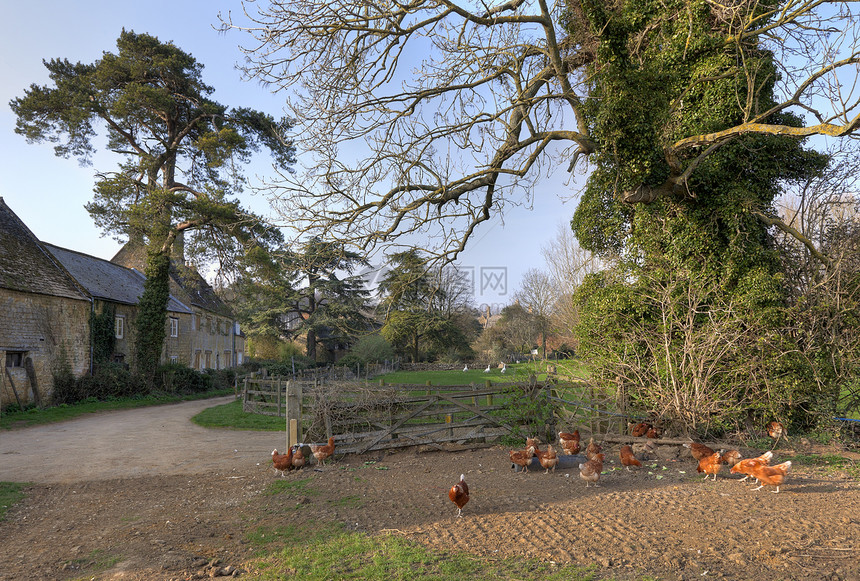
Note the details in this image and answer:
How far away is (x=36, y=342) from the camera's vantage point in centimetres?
1955

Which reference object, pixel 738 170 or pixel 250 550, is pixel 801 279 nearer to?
pixel 738 170

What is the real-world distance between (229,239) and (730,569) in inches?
939

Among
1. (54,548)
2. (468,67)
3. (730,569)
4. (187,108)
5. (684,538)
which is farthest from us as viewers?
(187,108)

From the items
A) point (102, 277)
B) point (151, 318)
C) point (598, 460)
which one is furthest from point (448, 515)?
point (102, 277)

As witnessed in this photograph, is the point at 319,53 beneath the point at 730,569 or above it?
above

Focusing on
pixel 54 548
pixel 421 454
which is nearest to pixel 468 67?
pixel 421 454

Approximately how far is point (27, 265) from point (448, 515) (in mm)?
22834

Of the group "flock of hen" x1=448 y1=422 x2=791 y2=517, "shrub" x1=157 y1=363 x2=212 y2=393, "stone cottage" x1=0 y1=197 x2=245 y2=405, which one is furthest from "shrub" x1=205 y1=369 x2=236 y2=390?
"flock of hen" x1=448 y1=422 x2=791 y2=517

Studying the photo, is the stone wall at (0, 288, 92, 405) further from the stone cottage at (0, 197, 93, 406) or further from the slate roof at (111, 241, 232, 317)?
the slate roof at (111, 241, 232, 317)

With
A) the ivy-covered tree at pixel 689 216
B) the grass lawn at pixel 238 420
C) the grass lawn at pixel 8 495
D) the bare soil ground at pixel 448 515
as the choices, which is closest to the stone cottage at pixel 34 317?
the grass lawn at pixel 238 420

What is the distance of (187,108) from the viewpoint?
25.7m

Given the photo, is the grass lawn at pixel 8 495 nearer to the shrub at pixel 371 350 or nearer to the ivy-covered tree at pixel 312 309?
the ivy-covered tree at pixel 312 309

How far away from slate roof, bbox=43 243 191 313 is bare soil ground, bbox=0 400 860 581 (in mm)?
17086

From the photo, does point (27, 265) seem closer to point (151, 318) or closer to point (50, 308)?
point (50, 308)
